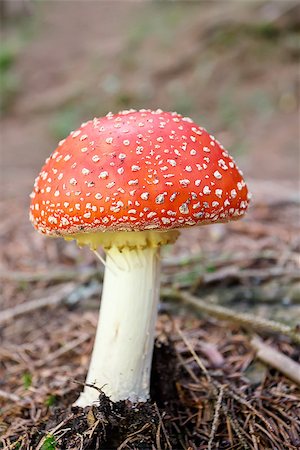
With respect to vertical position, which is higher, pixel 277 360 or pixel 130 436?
pixel 277 360

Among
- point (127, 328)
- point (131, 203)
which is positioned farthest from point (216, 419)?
point (131, 203)

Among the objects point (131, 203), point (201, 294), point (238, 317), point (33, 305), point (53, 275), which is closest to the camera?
point (131, 203)

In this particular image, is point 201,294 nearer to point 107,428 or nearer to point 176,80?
point 107,428

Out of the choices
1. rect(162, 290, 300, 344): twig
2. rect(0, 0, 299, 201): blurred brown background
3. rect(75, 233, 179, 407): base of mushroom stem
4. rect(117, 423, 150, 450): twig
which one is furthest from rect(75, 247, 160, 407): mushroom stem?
rect(0, 0, 299, 201): blurred brown background

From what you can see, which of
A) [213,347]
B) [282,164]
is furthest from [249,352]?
[282,164]

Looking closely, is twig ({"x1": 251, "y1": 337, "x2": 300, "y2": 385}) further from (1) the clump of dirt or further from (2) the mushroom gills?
(2) the mushroom gills

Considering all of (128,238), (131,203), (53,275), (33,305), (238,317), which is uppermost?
(131,203)
